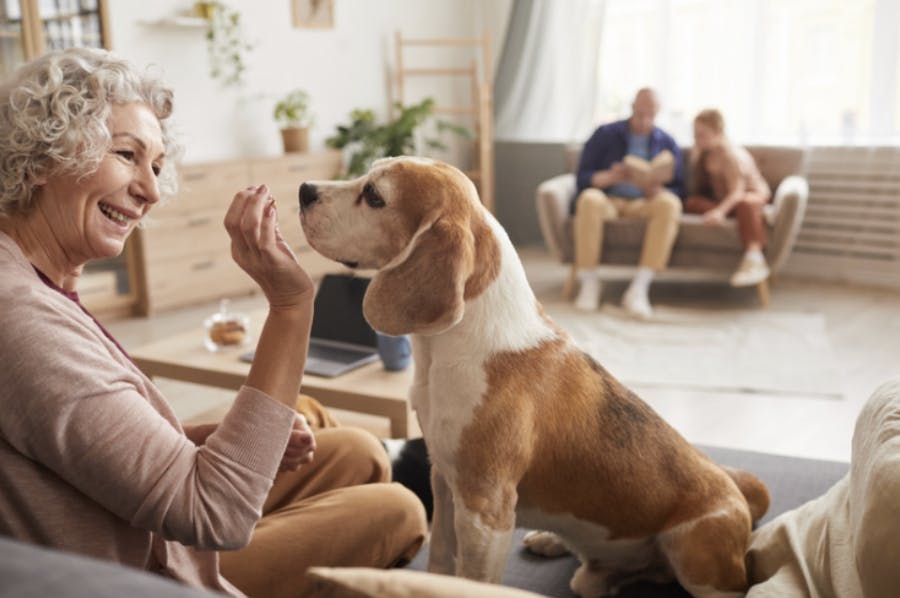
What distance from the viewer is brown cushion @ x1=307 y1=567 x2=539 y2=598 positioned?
56 cm

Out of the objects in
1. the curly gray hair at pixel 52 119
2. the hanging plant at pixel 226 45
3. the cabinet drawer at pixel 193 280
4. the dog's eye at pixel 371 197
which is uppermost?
the hanging plant at pixel 226 45

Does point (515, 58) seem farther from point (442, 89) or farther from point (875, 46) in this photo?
point (875, 46)

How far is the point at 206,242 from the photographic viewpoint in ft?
16.0

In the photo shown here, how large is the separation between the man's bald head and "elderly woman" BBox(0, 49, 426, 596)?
3847 millimetres

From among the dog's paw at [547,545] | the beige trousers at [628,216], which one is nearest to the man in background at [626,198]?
the beige trousers at [628,216]

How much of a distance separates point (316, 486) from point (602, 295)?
3560 millimetres

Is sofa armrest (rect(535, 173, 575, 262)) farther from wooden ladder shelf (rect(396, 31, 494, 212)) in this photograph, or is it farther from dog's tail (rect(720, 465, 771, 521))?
dog's tail (rect(720, 465, 771, 521))

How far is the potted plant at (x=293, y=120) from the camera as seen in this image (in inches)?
212

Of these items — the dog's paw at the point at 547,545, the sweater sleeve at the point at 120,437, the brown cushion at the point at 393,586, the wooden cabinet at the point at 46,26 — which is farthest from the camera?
the wooden cabinet at the point at 46,26

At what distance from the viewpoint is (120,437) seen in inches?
36.0

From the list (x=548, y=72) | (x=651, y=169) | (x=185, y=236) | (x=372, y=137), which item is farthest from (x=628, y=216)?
(x=185, y=236)

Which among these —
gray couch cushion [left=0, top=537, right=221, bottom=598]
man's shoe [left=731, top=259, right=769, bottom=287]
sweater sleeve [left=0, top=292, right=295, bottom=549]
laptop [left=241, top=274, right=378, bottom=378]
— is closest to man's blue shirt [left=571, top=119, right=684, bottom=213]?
man's shoe [left=731, top=259, right=769, bottom=287]

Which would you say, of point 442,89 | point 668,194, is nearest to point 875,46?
point 668,194

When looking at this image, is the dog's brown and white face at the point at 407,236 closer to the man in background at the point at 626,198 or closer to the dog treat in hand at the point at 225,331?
the dog treat in hand at the point at 225,331
